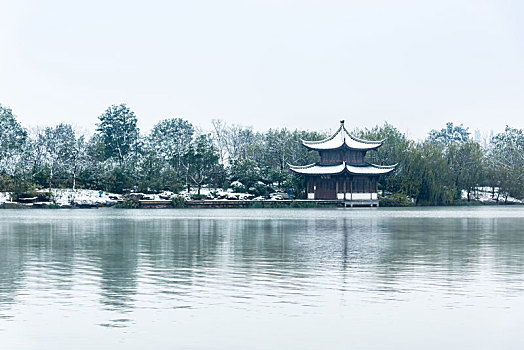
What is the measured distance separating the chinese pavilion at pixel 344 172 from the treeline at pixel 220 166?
6.15ft

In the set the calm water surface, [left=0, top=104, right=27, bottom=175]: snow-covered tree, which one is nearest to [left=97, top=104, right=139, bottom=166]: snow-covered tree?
[left=0, top=104, right=27, bottom=175]: snow-covered tree

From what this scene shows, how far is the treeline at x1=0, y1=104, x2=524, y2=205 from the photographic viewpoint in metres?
73.0

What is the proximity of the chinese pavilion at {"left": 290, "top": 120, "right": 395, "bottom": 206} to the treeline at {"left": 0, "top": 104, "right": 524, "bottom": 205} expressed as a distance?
188 cm

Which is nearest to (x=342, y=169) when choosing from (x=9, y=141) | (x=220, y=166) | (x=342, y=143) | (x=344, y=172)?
(x=344, y=172)

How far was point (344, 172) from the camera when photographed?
75.2m

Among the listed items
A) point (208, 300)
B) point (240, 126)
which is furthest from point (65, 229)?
point (240, 126)

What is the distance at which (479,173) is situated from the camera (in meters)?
81.6

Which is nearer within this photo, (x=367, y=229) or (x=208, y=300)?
(x=208, y=300)

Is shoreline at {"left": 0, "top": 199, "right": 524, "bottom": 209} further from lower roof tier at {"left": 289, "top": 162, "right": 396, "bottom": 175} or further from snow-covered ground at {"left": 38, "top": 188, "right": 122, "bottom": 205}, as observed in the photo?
lower roof tier at {"left": 289, "top": 162, "right": 396, "bottom": 175}

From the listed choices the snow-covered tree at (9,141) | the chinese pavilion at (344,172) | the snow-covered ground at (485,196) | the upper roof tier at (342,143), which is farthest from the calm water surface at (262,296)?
the snow-covered ground at (485,196)

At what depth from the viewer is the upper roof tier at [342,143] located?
77.3m

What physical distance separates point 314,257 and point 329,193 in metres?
56.4

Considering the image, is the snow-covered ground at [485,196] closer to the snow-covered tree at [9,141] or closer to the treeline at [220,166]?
the treeline at [220,166]

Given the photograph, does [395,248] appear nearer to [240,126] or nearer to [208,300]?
[208,300]
